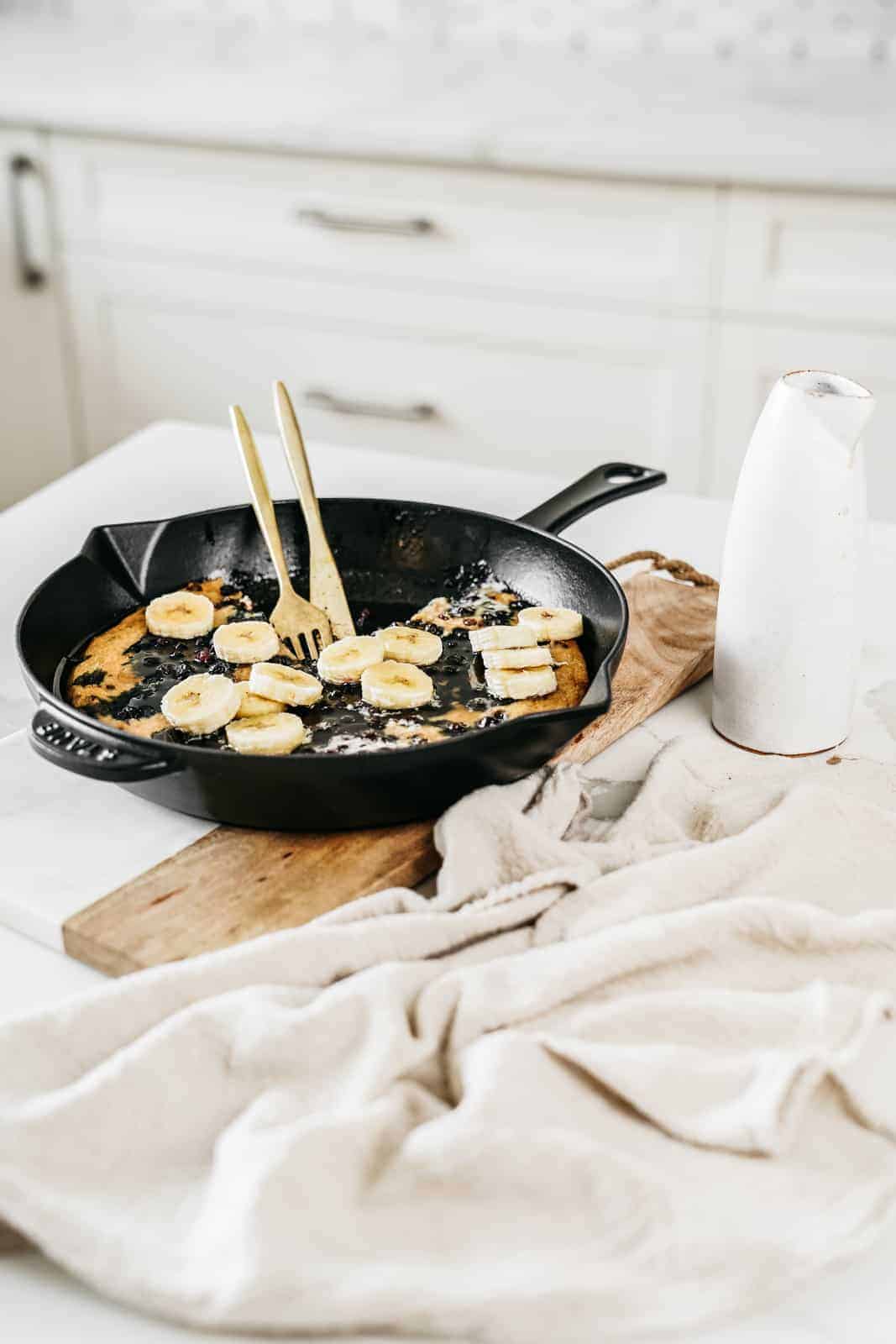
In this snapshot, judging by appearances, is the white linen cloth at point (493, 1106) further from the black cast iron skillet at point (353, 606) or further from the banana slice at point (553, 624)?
the banana slice at point (553, 624)

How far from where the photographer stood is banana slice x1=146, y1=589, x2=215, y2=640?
47.5 inches

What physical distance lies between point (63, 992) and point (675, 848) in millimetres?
414

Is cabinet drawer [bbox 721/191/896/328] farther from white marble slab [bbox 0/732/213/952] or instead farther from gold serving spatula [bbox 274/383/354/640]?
white marble slab [bbox 0/732/213/952]

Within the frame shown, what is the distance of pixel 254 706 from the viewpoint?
1.08m

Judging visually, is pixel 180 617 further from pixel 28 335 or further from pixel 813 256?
pixel 28 335

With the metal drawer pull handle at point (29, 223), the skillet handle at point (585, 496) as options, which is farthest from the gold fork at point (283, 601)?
the metal drawer pull handle at point (29, 223)

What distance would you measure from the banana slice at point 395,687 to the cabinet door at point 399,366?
1463mm

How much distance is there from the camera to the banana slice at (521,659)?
112 cm

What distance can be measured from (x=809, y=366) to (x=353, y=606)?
4.37ft

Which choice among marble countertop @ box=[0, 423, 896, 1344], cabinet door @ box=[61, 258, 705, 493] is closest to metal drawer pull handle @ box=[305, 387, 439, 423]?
cabinet door @ box=[61, 258, 705, 493]

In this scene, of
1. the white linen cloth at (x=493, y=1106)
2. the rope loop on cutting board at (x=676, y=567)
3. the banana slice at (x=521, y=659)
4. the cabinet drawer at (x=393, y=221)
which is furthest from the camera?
the cabinet drawer at (x=393, y=221)

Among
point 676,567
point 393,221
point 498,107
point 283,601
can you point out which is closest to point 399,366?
point 393,221

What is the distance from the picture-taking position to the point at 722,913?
0.84 m

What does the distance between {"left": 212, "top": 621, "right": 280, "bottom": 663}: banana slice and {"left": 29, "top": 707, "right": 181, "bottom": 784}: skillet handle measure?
0.73ft
